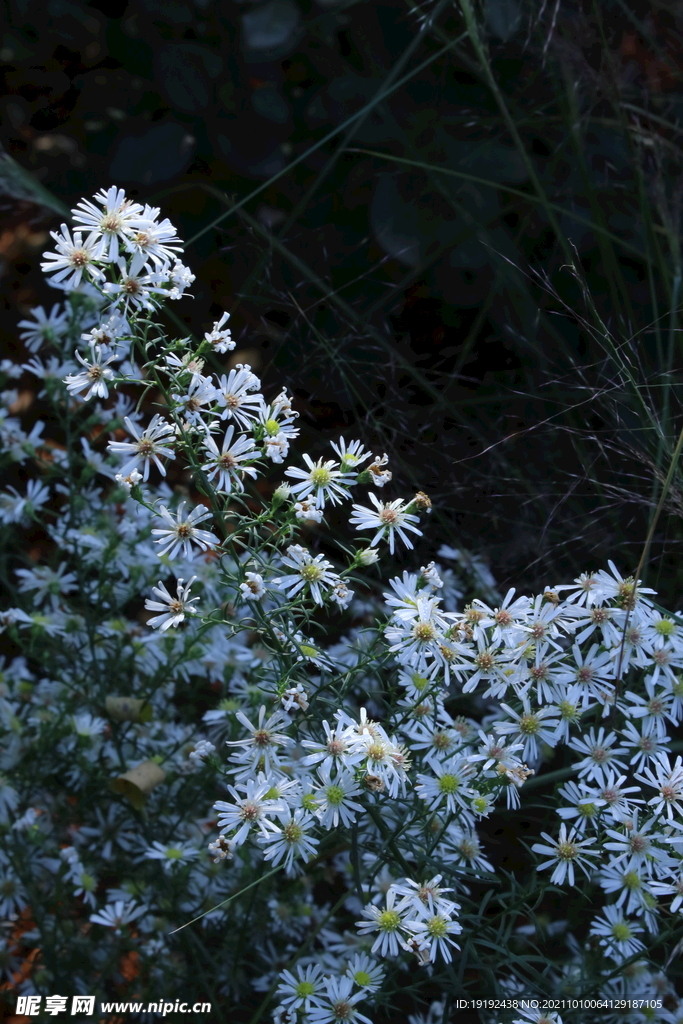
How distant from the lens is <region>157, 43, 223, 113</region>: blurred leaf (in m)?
1.36

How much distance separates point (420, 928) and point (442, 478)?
419mm

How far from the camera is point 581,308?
3.95 feet

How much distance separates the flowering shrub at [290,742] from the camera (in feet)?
2.35

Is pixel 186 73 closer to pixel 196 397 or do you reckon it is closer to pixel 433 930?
pixel 196 397

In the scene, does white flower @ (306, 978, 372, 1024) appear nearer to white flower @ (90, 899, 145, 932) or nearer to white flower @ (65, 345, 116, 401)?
white flower @ (90, 899, 145, 932)

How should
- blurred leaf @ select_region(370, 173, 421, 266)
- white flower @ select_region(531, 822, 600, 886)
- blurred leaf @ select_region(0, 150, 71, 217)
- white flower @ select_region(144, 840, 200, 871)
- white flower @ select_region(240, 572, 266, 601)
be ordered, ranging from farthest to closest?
blurred leaf @ select_region(370, 173, 421, 266) < blurred leaf @ select_region(0, 150, 71, 217) < white flower @ select_region(144, 840, 200, 871) < white flower @ select_region(531, 822, 600, 886) < white flower @ select_region(240, 572, 266, 601)

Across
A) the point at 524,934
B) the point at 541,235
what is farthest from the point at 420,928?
the point at 541,235

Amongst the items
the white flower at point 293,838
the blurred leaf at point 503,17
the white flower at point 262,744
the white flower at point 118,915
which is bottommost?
the white flower at point 118,915

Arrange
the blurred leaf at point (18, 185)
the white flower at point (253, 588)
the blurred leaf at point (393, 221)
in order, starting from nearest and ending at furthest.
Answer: the white flower at point (253, 588)
the blurred leaf at point (18, 185)
the blurred leaf at point (393, 221)

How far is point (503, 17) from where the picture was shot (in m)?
1.24

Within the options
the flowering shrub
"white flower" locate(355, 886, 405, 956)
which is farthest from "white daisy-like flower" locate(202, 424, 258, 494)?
"white flower" locate(355, 886, 405, 956)

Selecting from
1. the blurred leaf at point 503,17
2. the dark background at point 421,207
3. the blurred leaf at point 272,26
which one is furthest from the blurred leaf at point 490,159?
the blurred leaf at point 272,26

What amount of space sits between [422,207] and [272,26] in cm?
33

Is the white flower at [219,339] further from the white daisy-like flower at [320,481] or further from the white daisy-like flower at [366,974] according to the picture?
the white daisy-like flower at [366,974]
